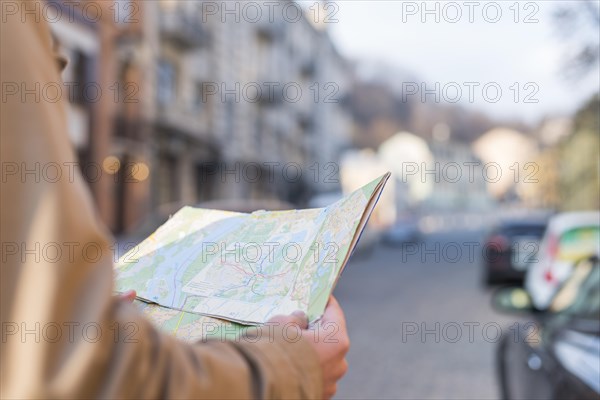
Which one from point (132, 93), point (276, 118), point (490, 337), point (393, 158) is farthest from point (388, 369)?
point (393, 158)

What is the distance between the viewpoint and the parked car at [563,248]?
8.84 m

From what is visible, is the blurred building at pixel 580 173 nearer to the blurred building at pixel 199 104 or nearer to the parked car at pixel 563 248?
the blurred building at pixel 199 104

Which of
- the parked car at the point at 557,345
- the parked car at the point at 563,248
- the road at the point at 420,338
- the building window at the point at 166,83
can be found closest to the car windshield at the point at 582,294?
the parked car at the point at 557,345

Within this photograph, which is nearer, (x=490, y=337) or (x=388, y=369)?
(x=388, y=369)

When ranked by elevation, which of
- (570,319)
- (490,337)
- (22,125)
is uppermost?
(22,125)

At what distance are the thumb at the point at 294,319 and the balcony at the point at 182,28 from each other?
2216 centimetres

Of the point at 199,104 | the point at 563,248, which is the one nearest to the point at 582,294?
the point at 563,248

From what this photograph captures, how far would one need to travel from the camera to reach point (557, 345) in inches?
132

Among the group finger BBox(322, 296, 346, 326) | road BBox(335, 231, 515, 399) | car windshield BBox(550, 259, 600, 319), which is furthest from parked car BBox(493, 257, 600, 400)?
finger BBox(322, 296, 346, 326)

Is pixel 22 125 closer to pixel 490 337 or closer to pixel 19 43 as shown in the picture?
pixel 19 43

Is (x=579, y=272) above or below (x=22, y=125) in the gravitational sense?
below

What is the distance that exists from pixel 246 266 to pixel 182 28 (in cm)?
2204

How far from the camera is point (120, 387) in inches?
35.4

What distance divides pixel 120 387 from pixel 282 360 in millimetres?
338
